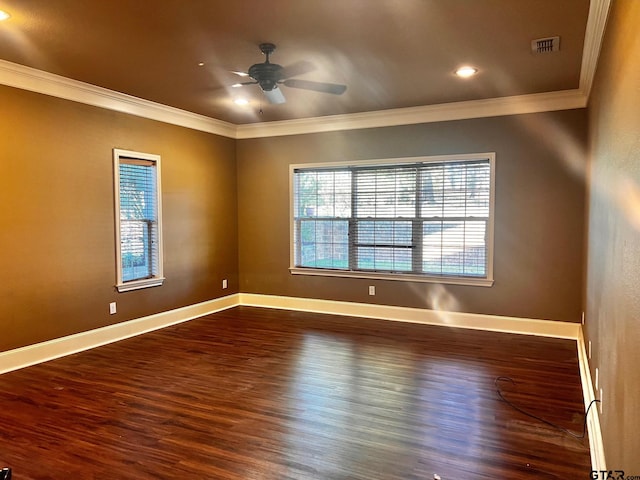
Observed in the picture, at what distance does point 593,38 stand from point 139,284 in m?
4.83

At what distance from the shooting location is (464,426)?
2.75 m

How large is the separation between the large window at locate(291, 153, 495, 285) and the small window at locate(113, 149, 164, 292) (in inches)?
74.0

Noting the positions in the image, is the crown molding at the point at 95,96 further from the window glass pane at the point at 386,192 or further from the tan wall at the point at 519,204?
the window glass pane at the point at 386,192

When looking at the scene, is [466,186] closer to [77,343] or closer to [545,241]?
[545,241]

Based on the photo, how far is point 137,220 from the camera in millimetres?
5043

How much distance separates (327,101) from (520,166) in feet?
7.47

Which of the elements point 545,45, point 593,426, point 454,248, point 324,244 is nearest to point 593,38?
point 545,45

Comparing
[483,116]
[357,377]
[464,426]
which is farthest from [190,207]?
[464,426]

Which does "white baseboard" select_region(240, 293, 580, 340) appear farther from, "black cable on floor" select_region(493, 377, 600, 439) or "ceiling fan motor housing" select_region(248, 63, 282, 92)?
"ceiling fan motor housing" select_region(248, 63, 282, 92)

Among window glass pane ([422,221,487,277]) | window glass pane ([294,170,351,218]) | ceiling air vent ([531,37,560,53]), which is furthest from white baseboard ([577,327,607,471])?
window glass pane ([294,170,351,218])

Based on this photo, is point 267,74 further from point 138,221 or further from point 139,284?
point 139,284

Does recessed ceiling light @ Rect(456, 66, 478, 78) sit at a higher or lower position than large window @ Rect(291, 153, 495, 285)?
higher

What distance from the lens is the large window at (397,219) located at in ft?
16.8

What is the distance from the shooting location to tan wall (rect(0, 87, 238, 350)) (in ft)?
12.6
